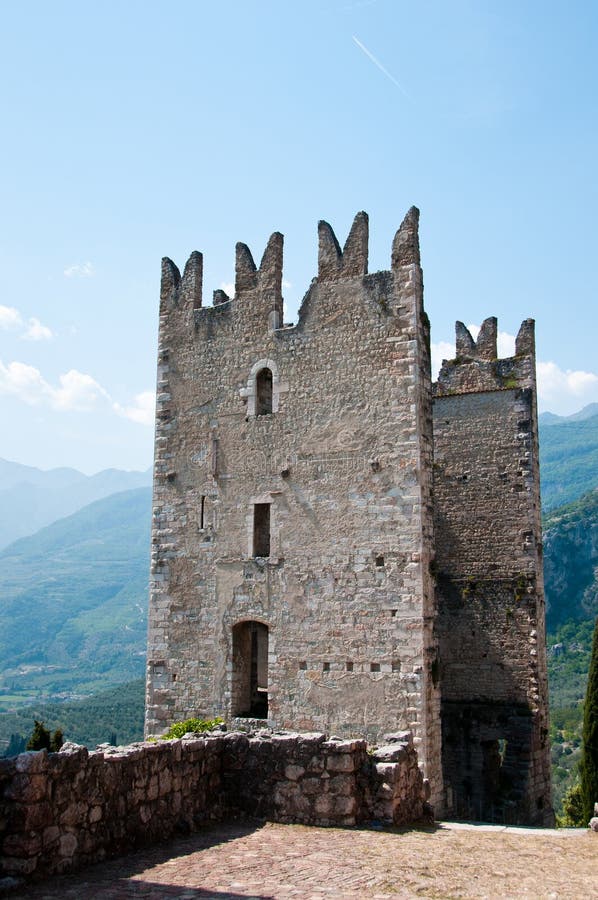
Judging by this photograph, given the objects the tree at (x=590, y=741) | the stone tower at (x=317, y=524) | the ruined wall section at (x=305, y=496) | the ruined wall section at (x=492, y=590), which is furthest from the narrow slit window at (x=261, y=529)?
the tree at (x=590, y=741)

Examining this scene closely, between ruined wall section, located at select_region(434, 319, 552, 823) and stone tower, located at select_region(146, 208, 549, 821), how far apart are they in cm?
7

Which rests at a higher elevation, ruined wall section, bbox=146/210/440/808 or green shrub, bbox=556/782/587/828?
ruined wall section, bbox=146/210/440/808

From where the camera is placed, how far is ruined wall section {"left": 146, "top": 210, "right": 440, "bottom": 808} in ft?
49.4

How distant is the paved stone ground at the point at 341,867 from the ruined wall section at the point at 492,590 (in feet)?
33.2

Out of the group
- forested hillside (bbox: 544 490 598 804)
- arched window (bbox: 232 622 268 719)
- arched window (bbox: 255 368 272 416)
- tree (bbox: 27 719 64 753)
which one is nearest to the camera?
arched window (bbox: 232 622 268 719)

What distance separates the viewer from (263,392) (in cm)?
1761

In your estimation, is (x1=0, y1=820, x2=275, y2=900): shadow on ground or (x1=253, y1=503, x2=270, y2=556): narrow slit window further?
(x1=253, y1=503, x2=270, y2=556): narrow slit window

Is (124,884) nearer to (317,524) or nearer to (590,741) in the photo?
(317,524)

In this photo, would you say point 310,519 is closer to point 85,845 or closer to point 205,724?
point 205,724

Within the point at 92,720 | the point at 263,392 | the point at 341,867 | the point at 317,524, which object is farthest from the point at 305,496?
the point at 92,720

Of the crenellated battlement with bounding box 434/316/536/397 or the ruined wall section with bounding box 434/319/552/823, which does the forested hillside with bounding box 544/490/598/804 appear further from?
the crenellated battlement with bounding box 434/316/536/397

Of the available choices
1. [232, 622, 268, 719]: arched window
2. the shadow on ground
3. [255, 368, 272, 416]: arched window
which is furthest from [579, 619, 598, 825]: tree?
the shadow on ground

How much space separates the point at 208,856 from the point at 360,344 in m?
10.0

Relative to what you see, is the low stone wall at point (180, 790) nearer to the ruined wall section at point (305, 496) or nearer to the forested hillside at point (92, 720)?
the ruined wall section at point (305, 496)
